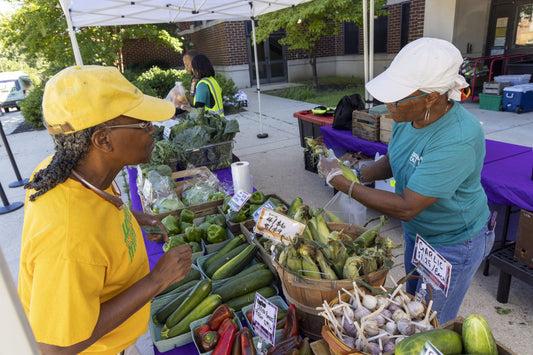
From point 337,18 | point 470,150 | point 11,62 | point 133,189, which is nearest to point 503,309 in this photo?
point 470,150

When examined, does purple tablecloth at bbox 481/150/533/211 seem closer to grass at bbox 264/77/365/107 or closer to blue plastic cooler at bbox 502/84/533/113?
blue plastic cooler at bbox 502/84/533/113

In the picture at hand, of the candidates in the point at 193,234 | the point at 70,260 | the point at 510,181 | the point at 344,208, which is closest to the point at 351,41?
the point at 510,181

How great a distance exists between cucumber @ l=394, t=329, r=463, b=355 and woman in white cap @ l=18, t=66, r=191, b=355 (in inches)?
36.1

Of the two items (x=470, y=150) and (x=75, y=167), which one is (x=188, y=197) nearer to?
(x=75, y=167)

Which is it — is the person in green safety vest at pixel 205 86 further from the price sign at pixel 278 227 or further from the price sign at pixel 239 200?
the price sign at pixel 278 227

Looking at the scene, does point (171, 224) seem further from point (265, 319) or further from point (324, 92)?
point (324, 92)

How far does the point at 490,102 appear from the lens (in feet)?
31.4

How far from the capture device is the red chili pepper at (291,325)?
1654 millimetres

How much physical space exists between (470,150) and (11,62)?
61.7 meters

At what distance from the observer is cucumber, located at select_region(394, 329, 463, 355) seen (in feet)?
3.59

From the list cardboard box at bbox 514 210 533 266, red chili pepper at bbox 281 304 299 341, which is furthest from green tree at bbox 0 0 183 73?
cardboard box at bbox 514 210 533 266

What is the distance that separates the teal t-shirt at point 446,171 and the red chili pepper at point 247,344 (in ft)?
3.61

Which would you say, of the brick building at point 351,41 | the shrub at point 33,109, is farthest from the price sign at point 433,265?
the shrub at point 33,109

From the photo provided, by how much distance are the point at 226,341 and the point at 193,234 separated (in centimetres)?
119
